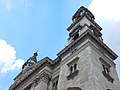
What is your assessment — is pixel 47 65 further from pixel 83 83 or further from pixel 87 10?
pixel 87 10

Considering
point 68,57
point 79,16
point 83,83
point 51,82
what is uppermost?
point 79,16

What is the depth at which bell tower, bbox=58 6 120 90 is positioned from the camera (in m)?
24.7

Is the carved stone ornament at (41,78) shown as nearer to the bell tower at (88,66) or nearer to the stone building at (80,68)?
the stone building at (80,68)

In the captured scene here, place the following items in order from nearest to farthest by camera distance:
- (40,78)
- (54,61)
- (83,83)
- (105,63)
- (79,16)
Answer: (83,83)
(105,63)
(40,78)
(54,61)
(79,16)

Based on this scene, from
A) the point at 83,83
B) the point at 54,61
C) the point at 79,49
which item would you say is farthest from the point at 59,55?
the point at 83,83

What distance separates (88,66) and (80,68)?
1.36 metres

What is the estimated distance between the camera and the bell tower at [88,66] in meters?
24.7

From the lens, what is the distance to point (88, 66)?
1019 inches

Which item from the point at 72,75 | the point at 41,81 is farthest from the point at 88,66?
the point at 41,81

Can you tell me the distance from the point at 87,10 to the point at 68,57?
1409 centimetres

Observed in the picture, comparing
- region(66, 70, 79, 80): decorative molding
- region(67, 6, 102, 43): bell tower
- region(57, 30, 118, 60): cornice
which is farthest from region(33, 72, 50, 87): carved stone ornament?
region(67, 6, 102, 43): bell tower

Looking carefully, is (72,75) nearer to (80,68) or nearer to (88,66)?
(80,68)

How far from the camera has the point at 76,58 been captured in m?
29.0

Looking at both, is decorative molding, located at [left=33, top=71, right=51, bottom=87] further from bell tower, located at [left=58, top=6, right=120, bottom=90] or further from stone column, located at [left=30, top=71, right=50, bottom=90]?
bell tower, located at [left=58, top=6, right=120, bottom=90]
